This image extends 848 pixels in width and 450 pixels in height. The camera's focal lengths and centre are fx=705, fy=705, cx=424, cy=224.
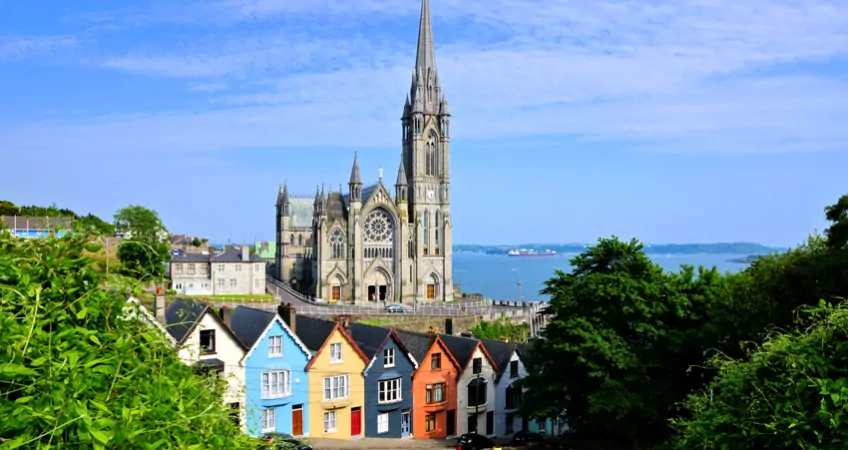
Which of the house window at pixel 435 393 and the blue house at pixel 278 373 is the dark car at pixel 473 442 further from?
the blue house at pixel 278 373

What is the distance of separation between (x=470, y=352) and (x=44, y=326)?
32.7m

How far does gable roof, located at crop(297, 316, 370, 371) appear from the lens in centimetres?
3256

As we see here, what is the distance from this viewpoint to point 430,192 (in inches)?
3875

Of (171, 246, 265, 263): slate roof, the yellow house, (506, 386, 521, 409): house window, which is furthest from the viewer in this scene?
(171, 246, 265, 263): slate roof

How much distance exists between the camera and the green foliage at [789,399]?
8.89m

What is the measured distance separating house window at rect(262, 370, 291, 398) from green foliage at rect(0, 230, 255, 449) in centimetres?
2547

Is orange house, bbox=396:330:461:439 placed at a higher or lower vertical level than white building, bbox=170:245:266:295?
lower

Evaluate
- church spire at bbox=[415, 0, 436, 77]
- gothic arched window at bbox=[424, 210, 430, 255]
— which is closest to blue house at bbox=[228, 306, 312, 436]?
gothic arched window at bbox=[424, 210, 430, 255]

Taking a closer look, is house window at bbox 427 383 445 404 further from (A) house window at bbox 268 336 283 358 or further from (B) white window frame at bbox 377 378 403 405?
(A) house window at bbox 268 336 283 358

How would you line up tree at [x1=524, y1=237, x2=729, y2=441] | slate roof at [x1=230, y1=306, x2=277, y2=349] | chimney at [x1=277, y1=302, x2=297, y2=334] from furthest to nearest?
1. chimney at [x1=277, y1=302, x2=297, y2=334]
2. slate roof at [x1=230, y1=306, x2=277, y2=349]
3. tree at [x1=524, y1=237, x2=729, y2=441]

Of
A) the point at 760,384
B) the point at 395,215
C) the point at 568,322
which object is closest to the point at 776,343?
the point at 760,384

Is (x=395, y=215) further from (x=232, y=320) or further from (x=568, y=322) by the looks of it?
(x=568, y=322)

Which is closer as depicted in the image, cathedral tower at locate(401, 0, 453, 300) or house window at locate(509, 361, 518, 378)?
house window at locate(509, 361, 518, 378)

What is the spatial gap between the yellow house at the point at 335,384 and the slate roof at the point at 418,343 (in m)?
3.42
